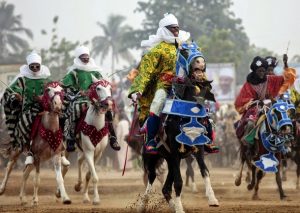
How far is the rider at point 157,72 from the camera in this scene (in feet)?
44.2

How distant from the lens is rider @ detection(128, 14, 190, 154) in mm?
13469

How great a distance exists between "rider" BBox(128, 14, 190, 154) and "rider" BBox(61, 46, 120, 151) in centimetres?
301

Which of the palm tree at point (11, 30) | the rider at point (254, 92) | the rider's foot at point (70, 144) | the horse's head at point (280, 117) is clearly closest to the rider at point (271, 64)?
the rider at point (254, 92)

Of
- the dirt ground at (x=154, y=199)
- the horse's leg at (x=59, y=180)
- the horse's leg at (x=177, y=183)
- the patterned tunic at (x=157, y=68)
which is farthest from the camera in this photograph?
the horse's leg at (x=59, y=180)

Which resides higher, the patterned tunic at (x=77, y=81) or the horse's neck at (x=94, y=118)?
the patterned tunic at (x=77, y=81)

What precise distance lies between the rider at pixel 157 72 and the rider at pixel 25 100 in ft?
10.7

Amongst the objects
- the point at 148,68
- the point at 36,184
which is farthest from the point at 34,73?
the point at 148,68

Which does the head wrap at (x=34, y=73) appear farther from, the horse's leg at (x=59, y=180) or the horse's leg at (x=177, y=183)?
the horse's leg at (x=177, y=183)

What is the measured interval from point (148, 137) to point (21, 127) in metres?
4.23

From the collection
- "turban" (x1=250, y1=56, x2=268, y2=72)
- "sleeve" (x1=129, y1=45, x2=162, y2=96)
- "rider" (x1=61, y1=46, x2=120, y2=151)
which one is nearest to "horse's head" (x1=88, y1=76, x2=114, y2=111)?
"rider" (x1=61, y1=46, x2=120, y2=151)

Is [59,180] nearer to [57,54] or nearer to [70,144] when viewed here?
[70,144]

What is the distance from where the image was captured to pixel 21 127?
17031 millimetres

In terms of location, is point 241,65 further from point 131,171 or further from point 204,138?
point 204,138

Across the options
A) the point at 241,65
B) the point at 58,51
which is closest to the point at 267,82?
the point at 58,51
